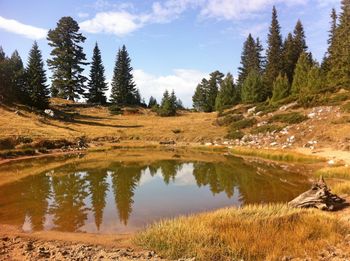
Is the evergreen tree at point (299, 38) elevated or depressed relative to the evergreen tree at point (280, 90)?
elevated

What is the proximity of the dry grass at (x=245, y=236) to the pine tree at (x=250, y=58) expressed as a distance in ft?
308

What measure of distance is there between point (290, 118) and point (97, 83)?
179ft

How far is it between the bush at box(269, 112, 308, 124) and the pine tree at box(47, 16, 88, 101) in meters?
48.0

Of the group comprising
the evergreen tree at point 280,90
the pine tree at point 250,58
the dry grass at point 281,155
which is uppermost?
the pine tree at point 250,58

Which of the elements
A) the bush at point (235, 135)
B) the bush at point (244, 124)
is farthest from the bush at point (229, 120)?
the bush at point (235, 135)

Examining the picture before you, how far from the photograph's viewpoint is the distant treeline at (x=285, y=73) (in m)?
55.7

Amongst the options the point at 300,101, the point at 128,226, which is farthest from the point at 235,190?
the point at 300,101

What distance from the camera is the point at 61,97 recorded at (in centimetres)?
8006

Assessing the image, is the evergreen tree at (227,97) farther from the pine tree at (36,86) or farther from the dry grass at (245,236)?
the dry grass at (245,236)

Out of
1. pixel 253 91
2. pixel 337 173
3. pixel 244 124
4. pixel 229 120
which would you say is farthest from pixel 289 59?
pixel 337 173

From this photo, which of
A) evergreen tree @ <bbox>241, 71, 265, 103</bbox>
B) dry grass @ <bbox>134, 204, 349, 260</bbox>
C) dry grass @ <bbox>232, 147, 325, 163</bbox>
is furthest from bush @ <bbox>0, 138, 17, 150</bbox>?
evergreen tree @ <bbox>241, 71, 265, 103</bbox>

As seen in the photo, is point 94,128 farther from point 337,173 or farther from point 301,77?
point 337,173

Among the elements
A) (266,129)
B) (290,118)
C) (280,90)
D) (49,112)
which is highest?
(280,90)

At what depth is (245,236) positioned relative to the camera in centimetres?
966
